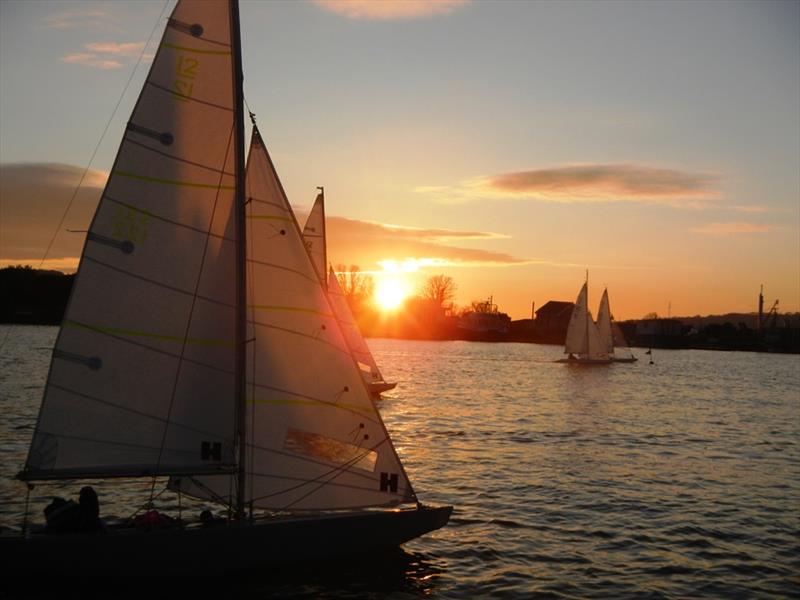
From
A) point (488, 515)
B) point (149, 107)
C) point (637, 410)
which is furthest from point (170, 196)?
point (637, 410)

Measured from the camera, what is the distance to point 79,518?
13.7m

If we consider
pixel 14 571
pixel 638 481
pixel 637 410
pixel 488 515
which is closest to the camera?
pixel 14 571

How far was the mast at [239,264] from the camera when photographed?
13539 millimetres

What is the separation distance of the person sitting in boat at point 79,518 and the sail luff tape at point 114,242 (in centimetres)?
421

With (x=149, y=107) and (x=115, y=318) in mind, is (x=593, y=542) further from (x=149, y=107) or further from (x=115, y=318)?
(x=149, y=107)

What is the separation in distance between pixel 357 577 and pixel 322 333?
195 inches

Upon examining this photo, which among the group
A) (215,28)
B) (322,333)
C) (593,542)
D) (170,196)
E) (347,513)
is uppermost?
(215,28)

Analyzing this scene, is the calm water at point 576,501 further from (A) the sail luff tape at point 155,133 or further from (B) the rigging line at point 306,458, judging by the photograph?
(A) the sail luff tape at point 155,133

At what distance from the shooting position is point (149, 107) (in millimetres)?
13398

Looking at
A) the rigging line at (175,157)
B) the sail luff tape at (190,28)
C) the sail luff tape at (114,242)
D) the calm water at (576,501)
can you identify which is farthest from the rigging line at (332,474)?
the sail luff tape at (190,28)

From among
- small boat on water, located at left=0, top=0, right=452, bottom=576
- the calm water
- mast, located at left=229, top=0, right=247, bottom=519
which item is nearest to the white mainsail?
the calm water

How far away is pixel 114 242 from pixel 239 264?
84.7 inches

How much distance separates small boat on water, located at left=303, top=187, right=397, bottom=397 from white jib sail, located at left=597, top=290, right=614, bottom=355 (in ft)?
205

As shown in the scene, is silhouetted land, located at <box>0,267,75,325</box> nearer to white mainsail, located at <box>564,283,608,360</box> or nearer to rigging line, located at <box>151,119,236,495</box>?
white mainsail, located at <box>564,283,608,360</box>
